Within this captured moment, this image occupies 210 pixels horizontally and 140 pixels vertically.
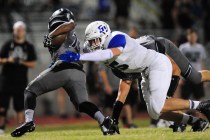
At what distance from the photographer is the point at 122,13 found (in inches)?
646

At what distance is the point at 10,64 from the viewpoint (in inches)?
456

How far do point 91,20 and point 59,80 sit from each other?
Answer: 861 centimetres

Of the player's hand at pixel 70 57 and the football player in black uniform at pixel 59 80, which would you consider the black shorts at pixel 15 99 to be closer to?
the football player in black uniform at pixel 59 80

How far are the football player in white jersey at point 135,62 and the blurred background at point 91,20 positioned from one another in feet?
21.4

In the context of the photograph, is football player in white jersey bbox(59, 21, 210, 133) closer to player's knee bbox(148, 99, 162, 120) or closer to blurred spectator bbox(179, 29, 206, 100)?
player's knee bbox(148, 99, 162, 120)

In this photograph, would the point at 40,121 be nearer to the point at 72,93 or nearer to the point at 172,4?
the point at 172,4

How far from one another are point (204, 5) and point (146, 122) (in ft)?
14.5

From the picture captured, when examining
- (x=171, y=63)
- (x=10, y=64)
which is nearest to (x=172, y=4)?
(x=10, y=64)

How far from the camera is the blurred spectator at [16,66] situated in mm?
11375

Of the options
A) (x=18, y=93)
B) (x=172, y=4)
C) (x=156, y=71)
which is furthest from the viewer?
(x=172, y=4)

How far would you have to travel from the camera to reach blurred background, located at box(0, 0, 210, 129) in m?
15.4

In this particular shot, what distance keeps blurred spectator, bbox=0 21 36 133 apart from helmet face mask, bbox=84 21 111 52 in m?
3.68

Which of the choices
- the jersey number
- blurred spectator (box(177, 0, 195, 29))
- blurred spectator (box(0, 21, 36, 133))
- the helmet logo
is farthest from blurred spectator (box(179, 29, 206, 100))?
the helmet logo

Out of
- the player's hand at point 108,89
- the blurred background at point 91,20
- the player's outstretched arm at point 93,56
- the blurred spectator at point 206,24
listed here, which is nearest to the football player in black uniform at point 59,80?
the player's outstretched arm at point 93,56
